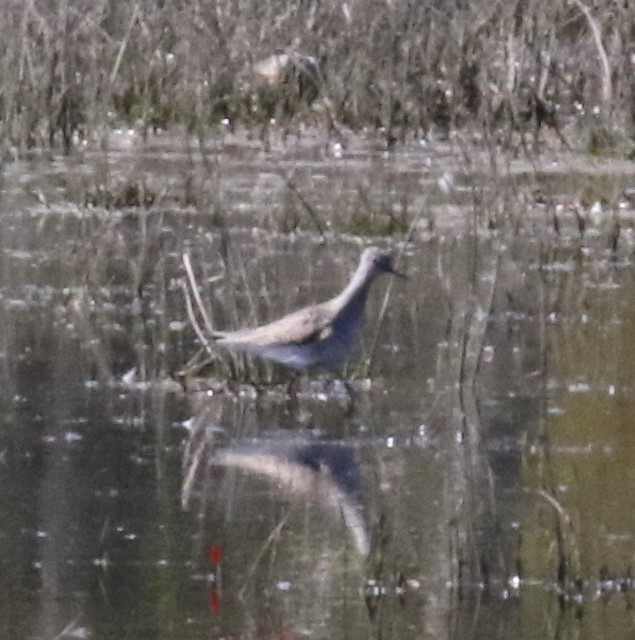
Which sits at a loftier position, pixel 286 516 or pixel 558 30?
pixel 558 30

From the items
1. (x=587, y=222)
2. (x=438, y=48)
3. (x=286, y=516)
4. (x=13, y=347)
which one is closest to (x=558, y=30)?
(x=438, y=48)

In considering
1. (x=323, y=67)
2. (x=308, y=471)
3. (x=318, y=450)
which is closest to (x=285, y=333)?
(x=318, y=450)

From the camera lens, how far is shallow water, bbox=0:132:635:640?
4645 mm

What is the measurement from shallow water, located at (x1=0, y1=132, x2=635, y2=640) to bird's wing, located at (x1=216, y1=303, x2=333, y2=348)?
0.15 metres

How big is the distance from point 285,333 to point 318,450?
0.59 meters

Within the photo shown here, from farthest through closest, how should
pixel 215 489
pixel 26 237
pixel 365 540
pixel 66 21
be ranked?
1. pixel 66 21
2. pixel 26 237
3. pixel 215 489
4. pixel 365 540

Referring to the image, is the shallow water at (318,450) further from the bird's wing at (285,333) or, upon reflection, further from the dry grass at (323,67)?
the dry grass at (323,67)

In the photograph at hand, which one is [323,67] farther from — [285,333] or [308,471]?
[308,471]

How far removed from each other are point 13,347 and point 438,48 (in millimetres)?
5935

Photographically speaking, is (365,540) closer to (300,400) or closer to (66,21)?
(300,400)

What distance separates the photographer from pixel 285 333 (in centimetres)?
643

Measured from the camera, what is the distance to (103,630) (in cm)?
445

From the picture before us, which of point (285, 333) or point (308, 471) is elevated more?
point (285, 333)

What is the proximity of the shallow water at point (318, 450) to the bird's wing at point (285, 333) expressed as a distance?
0.15m
